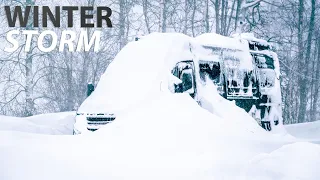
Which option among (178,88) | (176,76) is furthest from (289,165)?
(176,76)

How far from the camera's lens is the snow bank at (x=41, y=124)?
348 inches

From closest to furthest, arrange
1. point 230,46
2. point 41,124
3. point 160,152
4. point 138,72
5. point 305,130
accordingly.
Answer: point 160,152
point 138,72
point 230,46
point 41,124
point 305,130

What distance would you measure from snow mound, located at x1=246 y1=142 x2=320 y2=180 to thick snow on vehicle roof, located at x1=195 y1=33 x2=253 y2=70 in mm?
4173

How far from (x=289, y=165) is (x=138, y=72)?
153 inches

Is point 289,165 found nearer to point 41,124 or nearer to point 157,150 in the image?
Answer: point 157,150

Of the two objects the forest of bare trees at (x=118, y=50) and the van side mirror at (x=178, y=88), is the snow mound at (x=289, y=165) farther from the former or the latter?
the forest of bare trees at (x=118, y=50)

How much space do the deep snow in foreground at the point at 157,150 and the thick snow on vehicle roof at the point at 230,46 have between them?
186 cm

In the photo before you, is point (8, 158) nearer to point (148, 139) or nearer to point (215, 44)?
point (148, 139)

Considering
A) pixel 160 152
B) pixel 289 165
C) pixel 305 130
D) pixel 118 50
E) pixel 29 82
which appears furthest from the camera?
pixel 118 50

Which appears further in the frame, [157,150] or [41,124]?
[41,124]

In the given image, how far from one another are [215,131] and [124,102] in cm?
185

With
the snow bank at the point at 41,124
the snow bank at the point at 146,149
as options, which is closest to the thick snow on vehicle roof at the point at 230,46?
the snow bank at the point at 146,149

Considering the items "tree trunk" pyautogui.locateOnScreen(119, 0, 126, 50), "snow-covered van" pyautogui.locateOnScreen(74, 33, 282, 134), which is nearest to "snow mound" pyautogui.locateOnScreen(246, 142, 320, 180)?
"snow-covered van" pyautogui.locateOnScreen(74, 33, 282, 134)

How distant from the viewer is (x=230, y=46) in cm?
828
